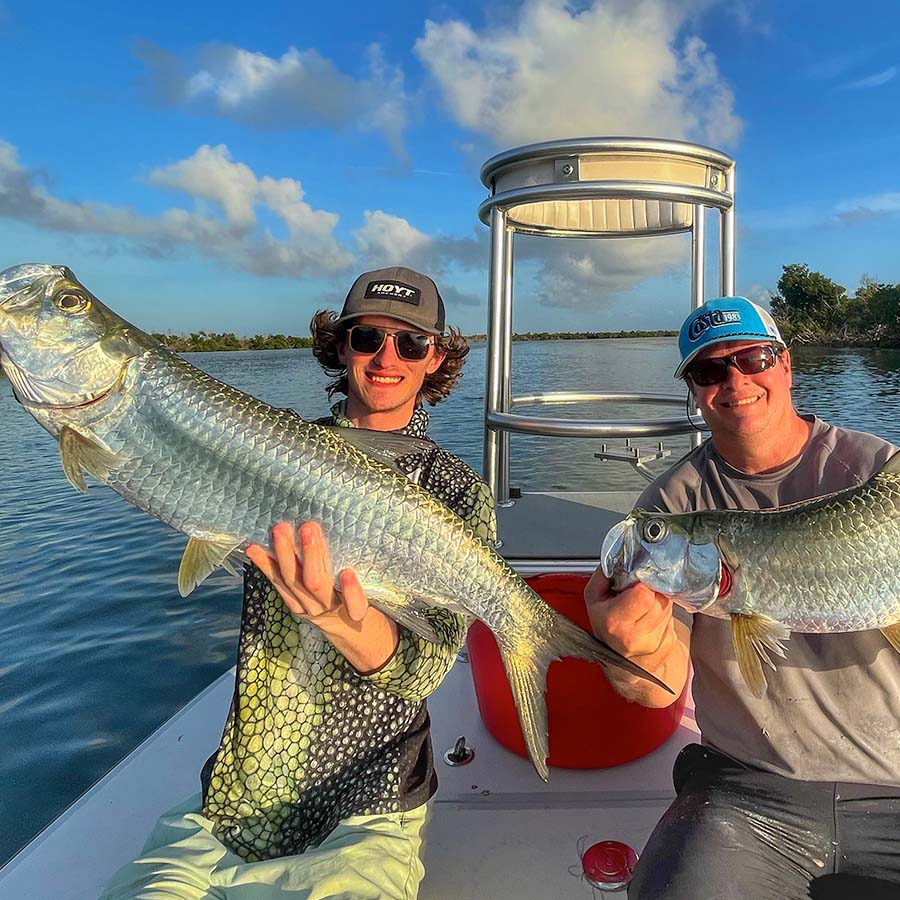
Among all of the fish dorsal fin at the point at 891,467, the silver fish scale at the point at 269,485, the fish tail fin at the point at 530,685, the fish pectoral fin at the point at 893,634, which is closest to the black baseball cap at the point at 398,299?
the silver fish scale at the point at 269,485

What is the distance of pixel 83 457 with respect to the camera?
6.79 feet

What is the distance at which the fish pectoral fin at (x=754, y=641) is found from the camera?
2.17 metres

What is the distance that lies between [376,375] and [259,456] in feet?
2.00

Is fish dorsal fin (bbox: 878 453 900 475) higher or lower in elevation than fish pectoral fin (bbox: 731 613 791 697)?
higher

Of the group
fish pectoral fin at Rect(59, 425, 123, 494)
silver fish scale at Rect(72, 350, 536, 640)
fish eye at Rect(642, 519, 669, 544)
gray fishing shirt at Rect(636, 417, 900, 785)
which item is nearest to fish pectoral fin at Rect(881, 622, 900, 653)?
gray fishing shirt at Rect(636, 417, 900, 785)

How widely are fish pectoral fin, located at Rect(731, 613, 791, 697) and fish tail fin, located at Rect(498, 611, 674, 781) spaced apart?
0.86 ft

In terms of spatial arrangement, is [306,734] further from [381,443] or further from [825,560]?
[825,560]

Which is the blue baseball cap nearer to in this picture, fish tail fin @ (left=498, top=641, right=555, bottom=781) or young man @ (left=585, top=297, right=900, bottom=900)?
young man @ (left=585, top=297, right=900, bottom=900)

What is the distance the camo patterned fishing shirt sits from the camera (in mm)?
2283

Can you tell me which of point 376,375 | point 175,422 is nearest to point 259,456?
point 175,422

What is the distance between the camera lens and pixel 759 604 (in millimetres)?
2182

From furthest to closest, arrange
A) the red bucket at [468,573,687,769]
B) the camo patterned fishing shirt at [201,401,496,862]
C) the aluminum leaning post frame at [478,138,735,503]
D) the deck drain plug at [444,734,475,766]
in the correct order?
the aluminum leaning post frame at [478,138,735,503] < the deck drain plug at [444,734,475,766] < the red bucket at [468,573,687,769] < the camo patterned fishing shirt at [201,401,496,862]

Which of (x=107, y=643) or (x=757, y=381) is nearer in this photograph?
(x=757, y=381)

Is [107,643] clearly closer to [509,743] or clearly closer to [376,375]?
[509,743]
